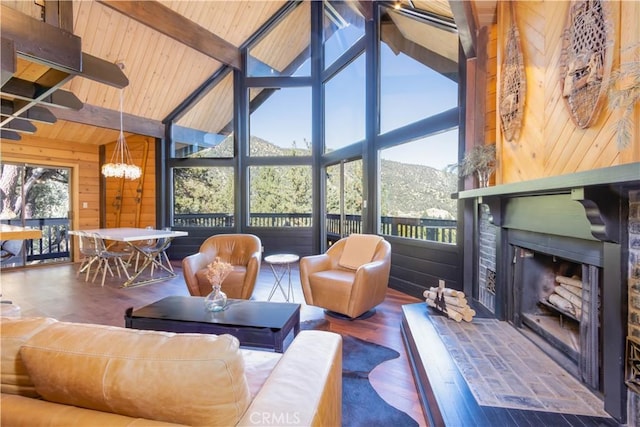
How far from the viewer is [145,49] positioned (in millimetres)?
5148

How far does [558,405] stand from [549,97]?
72.8 inches

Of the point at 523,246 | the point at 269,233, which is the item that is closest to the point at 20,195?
the point at 269,233

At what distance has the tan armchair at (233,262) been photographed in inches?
135

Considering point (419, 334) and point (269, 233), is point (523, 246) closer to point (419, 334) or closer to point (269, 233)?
point (419, 334)

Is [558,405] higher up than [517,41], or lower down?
lower down

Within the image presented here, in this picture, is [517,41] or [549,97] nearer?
[549,97]

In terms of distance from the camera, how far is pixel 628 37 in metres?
1.41

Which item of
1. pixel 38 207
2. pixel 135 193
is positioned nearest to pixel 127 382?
pixel 135 193

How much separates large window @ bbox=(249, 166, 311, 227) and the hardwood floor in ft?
4.06

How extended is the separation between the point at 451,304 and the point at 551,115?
163 centimetres

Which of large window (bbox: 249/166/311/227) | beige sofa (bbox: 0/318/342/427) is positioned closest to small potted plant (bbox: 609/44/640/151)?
beige sofa (bbox: 0/318/342/427)

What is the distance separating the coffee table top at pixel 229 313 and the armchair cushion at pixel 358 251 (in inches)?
46.2

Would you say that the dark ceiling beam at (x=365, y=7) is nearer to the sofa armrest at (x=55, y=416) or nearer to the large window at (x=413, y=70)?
the large window at (x=413, y=70)

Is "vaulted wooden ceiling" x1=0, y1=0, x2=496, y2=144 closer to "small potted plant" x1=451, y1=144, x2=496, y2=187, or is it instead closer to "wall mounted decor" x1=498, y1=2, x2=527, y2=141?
"wall mounted decor" x1=498, y1=2, x2=527, y2=141
